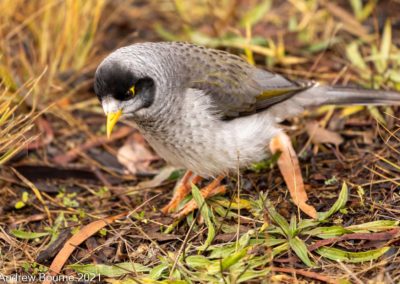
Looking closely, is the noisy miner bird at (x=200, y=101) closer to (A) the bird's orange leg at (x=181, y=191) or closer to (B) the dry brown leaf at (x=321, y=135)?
(A) the bird's orange leg at (x=181, y=191)

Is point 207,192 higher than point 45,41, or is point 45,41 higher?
point 45,41

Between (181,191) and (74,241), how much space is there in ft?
3.65

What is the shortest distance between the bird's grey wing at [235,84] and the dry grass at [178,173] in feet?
2.19

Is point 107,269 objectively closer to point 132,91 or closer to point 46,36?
point 132,91

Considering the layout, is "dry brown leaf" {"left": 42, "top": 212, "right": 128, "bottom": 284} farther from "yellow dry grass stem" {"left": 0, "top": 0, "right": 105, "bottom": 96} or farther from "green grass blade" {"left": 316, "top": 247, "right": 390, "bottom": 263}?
"yellow dry grass stem" {"left": 0, "top": 0, "right": 105, "bottom": 96}

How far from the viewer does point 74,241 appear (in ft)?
15.9

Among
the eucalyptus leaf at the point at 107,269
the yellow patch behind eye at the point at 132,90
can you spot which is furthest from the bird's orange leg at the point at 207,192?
the yellow patch behind eye at the point at 132,90

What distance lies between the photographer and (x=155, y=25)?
26.2 feet

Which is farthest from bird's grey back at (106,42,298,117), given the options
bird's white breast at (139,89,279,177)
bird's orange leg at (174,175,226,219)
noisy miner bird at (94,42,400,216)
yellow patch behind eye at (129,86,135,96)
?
bird's orange leg at (174,175,226,219)

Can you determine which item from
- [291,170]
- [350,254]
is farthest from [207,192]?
[350,254]

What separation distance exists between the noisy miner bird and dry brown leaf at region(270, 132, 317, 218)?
19 centimetres

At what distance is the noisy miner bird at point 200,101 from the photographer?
476 centimetres

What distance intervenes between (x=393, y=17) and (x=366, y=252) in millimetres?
4281

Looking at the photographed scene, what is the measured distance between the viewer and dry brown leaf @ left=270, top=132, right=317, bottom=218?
4.93 meters
